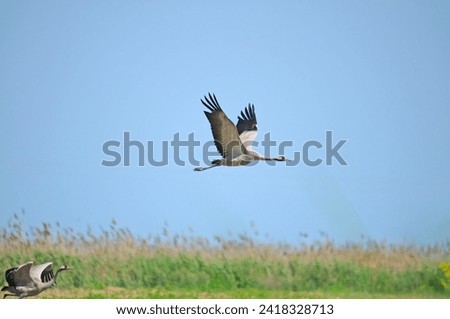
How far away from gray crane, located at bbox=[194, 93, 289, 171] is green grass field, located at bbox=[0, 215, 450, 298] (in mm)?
1368

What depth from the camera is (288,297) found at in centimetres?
1691

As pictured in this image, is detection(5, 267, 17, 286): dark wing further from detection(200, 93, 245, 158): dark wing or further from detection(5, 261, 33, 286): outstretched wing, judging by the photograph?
detection(200, 93, 245, 158): dark wing

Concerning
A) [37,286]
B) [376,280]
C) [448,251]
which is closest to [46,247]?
[37,286]

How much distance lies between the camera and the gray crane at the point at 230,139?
17344 mm

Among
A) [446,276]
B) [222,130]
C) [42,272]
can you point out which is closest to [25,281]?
[42,272]

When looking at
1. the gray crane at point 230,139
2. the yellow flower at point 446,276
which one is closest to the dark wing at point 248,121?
the gray crane at point 230,139

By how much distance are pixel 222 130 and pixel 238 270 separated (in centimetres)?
209

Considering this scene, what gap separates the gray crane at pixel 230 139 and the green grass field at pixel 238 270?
1368 millimetres

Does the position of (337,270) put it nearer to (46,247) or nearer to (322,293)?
(322,293)

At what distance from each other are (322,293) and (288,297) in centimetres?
53

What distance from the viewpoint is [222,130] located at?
17469mm

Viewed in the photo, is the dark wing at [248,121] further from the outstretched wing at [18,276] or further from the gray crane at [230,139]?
the outstretched wing at [18,276]

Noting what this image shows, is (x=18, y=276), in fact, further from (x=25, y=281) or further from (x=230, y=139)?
(x=230, y=139)
